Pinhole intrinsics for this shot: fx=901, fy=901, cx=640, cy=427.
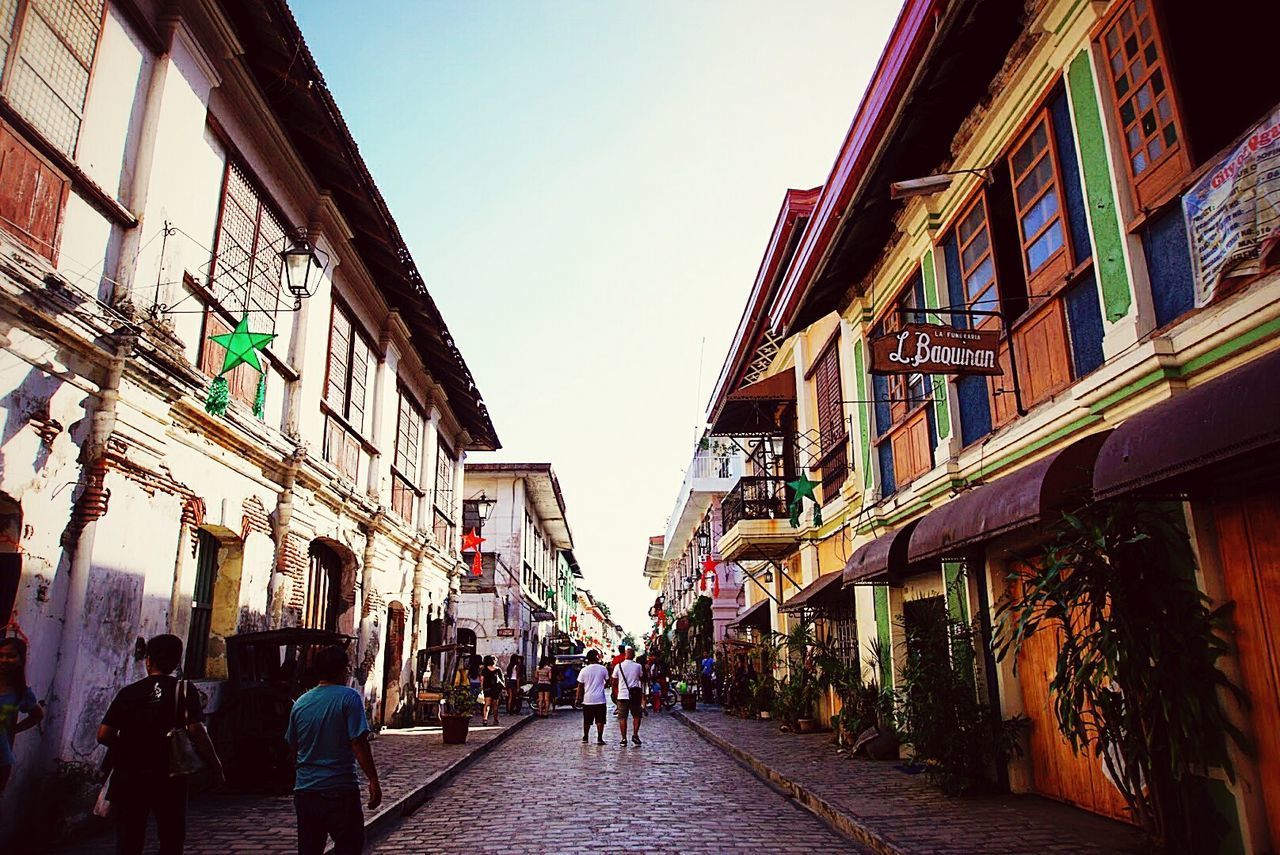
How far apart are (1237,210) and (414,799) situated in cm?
845

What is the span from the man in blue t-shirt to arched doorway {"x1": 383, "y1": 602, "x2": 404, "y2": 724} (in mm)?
11773

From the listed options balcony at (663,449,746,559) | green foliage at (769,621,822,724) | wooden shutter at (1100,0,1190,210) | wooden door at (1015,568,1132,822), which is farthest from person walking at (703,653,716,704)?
wooden shutter at (1100,0,1190,210)

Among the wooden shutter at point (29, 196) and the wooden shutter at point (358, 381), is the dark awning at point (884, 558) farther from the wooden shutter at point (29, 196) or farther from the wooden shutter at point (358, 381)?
the wooden shutter at point (29, 196)

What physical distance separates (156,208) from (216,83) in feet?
6.19

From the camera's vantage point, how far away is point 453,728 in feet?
46.3

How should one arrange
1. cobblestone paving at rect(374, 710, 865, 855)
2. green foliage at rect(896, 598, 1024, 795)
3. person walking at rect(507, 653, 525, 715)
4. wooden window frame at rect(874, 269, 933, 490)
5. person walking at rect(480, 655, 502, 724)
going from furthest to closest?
person walking at rect(507, 653, 525, 715) → person walking at rect(480, 655, 502, 724) → wooden window frame at rect(874, 269, 933, 490) → green foliage at rect(896, 598, 1024, 795) → cobblestone paving at rect(374, 710, 865, 855)

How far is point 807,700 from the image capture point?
16234 millimetres

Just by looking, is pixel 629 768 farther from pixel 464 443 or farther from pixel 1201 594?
pixel 464 443

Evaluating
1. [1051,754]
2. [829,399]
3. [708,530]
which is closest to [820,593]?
[829,399]

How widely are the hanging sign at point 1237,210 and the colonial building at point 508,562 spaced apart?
74.6ft

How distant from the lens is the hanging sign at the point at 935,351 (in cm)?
764

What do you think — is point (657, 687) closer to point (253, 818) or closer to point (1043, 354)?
point (253, 818)

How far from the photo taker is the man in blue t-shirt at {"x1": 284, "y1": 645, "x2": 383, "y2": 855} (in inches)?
181

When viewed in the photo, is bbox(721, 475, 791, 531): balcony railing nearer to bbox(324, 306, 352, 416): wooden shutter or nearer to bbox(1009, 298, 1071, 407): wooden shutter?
bbox(324, 306, 352, 416): wooden shutter
